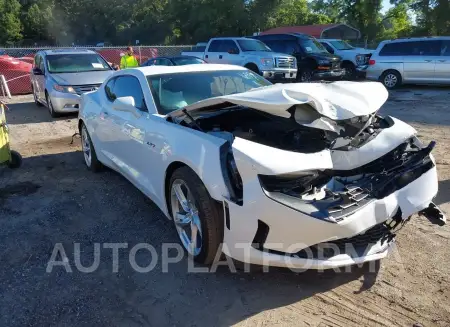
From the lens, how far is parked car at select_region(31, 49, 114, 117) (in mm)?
9625

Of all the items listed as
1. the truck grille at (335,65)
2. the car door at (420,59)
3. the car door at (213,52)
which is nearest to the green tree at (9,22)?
the car door at (213,52)

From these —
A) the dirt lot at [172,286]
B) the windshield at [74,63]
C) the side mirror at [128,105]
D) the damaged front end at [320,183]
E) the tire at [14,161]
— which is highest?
the windshield at [74,63]

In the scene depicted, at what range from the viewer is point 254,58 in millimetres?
14820

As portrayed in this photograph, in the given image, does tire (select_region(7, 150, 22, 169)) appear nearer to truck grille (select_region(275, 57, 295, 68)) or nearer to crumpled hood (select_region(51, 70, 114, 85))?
crumpled hood (select_region(51, 70, 114, 85))

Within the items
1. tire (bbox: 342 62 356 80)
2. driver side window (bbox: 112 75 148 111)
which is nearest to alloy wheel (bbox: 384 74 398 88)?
tire (bbox: 342 62 356 80)

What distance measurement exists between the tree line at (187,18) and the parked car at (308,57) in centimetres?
2115

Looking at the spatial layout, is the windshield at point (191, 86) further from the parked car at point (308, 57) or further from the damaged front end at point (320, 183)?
the parked car at point (308, 57)

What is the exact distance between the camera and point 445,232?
3674 mm

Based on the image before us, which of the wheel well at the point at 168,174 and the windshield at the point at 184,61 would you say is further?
the windshield at the point at 184,61

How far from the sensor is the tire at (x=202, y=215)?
9.55 ft

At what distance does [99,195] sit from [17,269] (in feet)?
5.29

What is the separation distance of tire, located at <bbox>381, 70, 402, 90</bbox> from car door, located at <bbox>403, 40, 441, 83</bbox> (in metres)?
0.29

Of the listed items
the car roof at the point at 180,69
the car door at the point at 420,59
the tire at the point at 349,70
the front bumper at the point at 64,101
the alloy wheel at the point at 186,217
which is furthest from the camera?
the tire at the point at 349,70

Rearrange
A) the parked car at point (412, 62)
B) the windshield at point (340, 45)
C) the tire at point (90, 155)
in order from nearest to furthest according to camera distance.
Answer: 1. the tire at point (90, 155)
2. the parked car at point (412, 62)
3. the windshield at point (340, 45)
